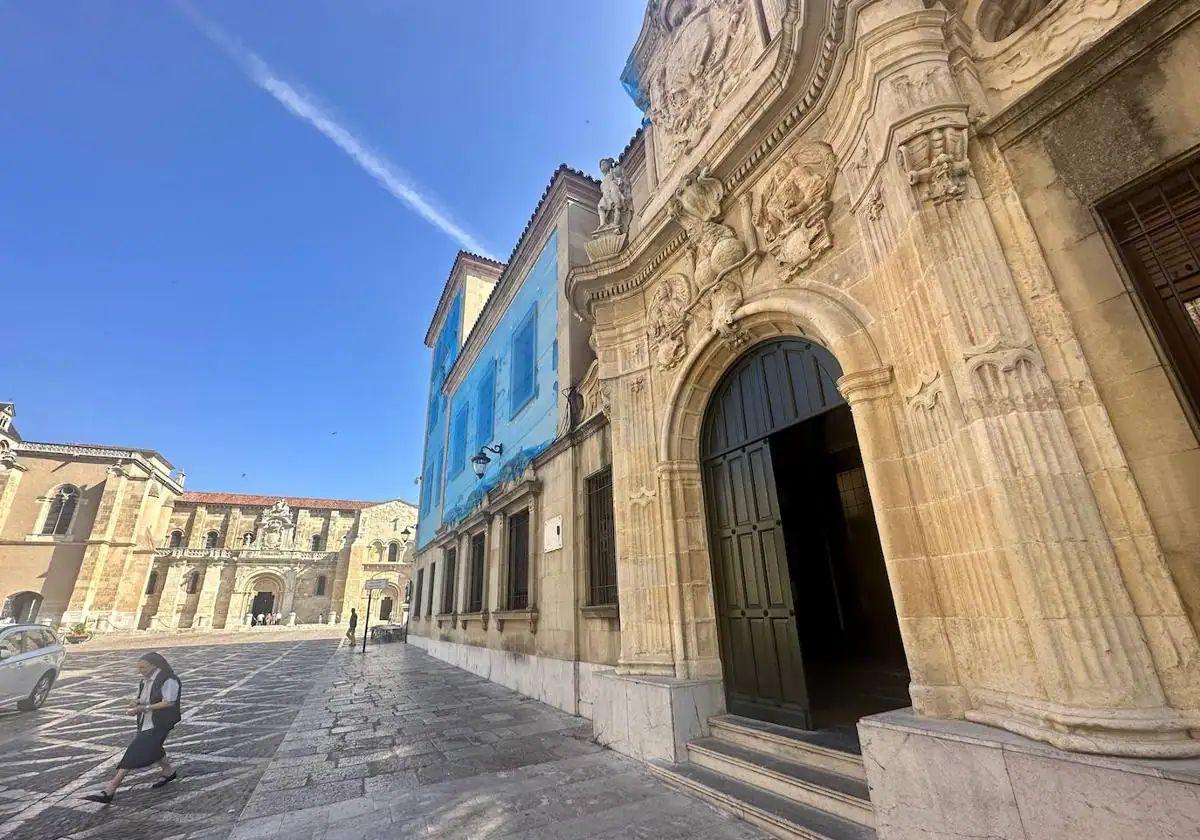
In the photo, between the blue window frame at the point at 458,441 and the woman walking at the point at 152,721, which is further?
the blue window frame at the point at 458,441

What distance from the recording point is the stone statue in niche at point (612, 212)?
706 centimetres

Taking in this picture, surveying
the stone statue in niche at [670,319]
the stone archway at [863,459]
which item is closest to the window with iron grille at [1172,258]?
the stone archway at [863,459]

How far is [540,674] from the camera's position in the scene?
26.8 feet

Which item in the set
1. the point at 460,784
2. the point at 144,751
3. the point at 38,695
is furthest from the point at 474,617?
the point at 38,695

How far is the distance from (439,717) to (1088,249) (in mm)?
8513

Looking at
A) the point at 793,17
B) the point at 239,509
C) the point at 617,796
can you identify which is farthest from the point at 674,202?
the point at 239,509

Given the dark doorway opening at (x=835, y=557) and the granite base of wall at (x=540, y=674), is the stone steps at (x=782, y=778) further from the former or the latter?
the dark doorway opening at (x=835, y=557)

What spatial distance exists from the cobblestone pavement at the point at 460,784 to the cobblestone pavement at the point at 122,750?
1.10ft

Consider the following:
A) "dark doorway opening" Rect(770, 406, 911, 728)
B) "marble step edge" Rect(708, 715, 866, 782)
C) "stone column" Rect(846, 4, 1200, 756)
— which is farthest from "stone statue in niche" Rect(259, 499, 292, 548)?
"stone column" Rect(846, 4, 1200, 756)

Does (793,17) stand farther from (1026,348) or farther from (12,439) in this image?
(12,439)

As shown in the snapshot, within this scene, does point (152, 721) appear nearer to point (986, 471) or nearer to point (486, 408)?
point (986, 471)

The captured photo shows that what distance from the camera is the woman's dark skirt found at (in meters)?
4.40

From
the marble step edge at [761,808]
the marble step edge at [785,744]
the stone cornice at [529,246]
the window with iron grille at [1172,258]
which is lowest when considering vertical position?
the marble step edge at [761,808]

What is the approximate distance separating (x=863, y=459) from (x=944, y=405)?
0.67m
